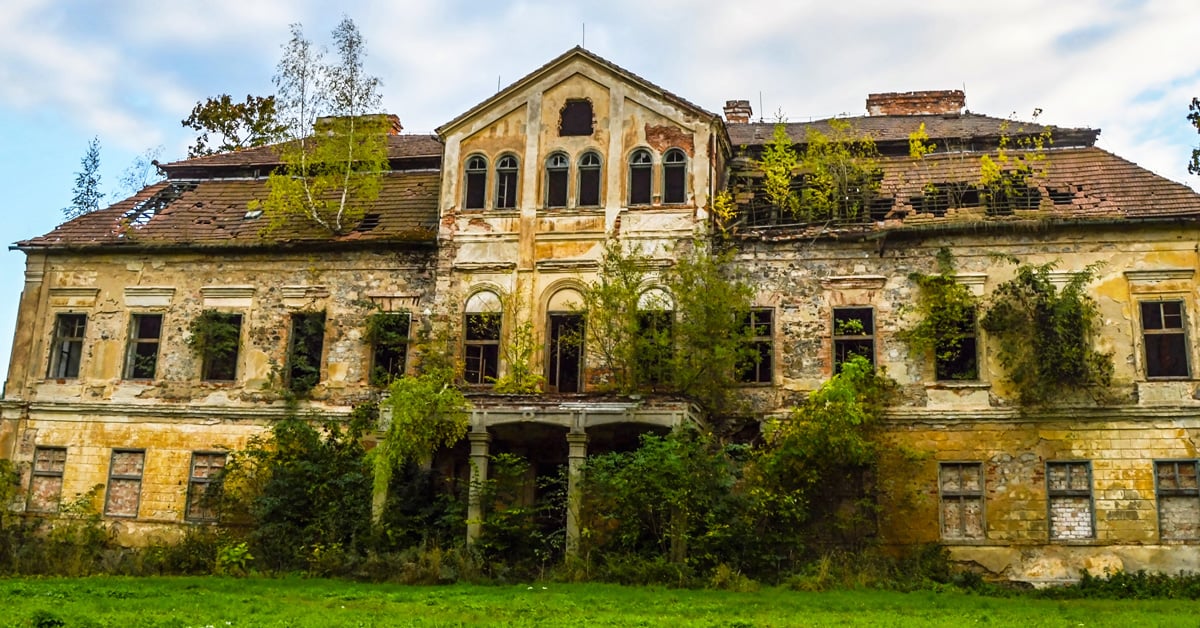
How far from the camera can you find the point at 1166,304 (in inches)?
797

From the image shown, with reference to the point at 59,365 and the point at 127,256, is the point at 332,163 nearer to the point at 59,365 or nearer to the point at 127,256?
the point at 127,256

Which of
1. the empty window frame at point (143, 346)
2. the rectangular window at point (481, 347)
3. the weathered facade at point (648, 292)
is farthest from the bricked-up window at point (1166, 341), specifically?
the empty window frame at point (143, 346)

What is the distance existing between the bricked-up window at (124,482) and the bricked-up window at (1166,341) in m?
19.3

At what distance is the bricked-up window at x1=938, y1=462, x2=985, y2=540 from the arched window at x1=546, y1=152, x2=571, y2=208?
351 inches

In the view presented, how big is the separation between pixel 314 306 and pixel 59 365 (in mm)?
5757

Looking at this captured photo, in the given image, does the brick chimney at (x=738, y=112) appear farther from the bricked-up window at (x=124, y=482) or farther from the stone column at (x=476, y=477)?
the bricked-up window at (x=124, y=482)

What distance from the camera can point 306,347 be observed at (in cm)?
2322

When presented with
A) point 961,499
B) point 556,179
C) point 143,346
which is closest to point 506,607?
point 961,499

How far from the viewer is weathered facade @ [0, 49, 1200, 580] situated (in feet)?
64.8

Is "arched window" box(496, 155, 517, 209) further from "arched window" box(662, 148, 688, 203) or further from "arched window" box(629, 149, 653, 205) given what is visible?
"arched window" box(662, 148, 688, 203)

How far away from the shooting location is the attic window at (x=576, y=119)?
75.2 feet

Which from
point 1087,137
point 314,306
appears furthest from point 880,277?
point 314,306

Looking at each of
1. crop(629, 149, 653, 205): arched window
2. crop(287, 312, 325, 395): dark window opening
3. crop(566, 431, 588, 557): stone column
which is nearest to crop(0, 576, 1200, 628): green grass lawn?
crop(566, 431, 588, 557): stone column

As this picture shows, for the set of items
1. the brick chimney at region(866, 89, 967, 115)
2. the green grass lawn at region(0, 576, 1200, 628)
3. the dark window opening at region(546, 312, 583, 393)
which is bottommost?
the green grass lawn at region(0, 576, 1200, 628)
